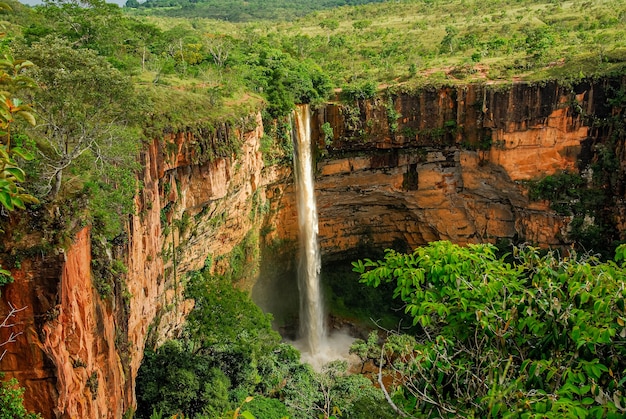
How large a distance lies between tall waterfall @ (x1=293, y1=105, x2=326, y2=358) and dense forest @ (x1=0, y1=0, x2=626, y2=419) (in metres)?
1.05

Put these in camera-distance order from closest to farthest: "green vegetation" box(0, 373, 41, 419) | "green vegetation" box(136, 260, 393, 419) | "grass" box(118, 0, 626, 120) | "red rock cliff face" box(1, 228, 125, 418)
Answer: "green vegetation" box(0, 373, 41, 419) → "red rock cliff face" box(1, 228, 125, 418) → "green vegetation" box(136, 260, 393, 419) → "grass" box(118, 0, 626, 120)

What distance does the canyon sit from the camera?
772cm

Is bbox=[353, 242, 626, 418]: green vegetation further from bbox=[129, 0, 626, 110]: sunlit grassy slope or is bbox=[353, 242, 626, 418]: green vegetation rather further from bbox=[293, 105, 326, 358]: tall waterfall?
bbox=[293, 105, 326, 358]: tall waterfall

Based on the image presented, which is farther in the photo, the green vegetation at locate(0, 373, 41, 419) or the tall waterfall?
the tall waterfall

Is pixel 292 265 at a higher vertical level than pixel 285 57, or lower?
lower

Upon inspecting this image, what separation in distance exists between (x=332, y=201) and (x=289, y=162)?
351 centimetres

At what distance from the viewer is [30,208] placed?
6.68 meters

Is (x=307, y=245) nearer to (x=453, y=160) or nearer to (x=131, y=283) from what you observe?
(x=453, y=160)

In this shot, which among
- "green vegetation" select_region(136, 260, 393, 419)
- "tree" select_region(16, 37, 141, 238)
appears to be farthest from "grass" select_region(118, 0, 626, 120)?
"green vegetation" select_region(136, 260, 393, 419)

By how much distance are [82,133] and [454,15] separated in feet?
115

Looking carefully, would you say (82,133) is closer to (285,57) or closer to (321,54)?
(285,57)

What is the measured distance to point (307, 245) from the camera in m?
21.5

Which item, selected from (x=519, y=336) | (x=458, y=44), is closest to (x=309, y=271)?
(x=458, y=44)

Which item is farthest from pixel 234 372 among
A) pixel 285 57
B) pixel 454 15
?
pixel 454 15
